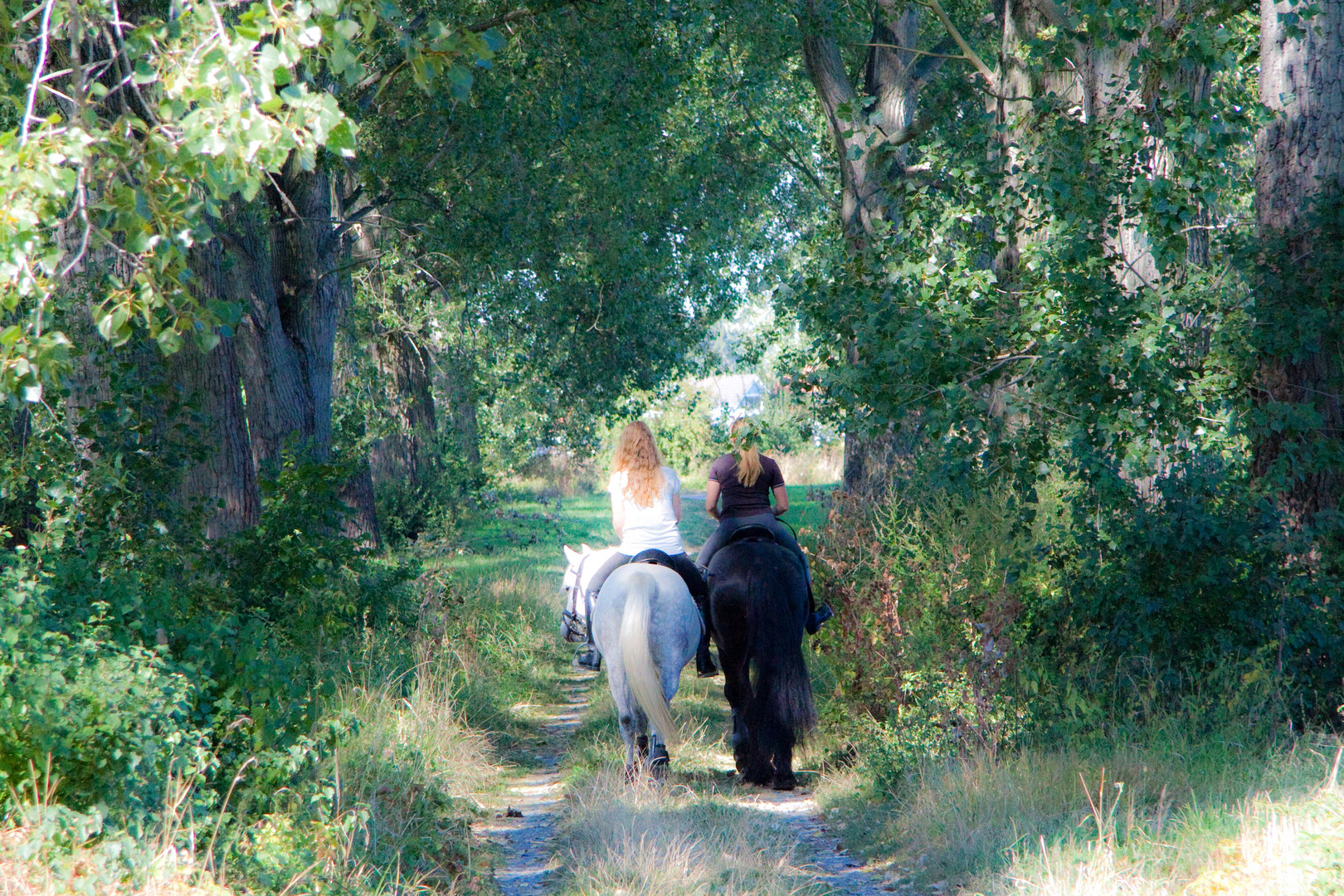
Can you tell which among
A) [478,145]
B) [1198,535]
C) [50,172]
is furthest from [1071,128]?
[478,145]

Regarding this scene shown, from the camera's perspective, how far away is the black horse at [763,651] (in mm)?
7477

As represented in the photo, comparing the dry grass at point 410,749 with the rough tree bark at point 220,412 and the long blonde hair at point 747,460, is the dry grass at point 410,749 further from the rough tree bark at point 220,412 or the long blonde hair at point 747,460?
the long blonde hair at point 747,460

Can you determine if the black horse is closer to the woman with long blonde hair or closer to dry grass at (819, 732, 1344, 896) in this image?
the woman with long blonde hair

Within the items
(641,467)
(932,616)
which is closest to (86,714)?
(641,467)

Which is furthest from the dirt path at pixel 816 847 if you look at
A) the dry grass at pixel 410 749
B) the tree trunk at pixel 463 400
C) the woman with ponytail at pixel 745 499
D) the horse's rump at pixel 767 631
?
the tree trunk at pixel 463 400

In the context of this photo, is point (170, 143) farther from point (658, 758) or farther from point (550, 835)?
point (658, 758)

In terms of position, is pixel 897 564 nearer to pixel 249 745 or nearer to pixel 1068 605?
pixel 1068 605

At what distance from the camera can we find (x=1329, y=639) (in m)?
6.43

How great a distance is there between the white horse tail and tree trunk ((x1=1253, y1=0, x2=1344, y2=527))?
386cm

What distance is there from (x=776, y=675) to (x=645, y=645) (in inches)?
36.6

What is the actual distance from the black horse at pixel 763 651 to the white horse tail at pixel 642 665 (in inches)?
25.1

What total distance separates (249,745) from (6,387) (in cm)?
209

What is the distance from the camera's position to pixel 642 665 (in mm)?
7211

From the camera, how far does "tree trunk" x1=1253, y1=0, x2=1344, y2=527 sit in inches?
267
